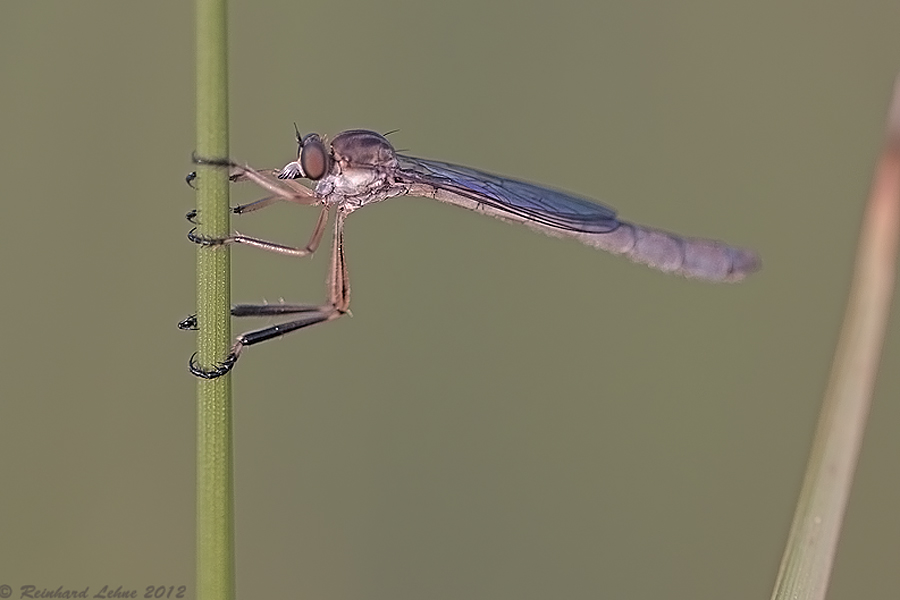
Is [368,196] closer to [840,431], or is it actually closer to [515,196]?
[515,196]

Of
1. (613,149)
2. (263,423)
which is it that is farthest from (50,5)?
(613,149)

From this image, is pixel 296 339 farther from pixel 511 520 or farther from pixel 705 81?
pixel 705 81

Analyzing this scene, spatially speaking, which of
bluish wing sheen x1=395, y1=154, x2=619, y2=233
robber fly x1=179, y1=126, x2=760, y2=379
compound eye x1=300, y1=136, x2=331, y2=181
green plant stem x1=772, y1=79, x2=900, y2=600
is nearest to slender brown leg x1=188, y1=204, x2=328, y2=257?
robber fly x1=179, y1=126, x2=760, y2=379

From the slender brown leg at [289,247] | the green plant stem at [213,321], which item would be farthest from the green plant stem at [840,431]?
the slender brown leg at [289,247]

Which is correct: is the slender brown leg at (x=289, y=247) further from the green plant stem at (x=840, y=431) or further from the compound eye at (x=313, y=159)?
the green plant stem at (x=840, y=431)

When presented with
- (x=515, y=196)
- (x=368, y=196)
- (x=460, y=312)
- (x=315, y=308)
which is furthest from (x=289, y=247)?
(x=460, y=312)

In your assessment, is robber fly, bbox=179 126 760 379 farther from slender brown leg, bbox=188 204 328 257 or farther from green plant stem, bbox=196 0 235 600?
green plant stem, bbox=196 0 235 600
